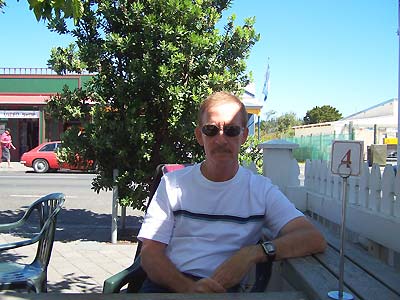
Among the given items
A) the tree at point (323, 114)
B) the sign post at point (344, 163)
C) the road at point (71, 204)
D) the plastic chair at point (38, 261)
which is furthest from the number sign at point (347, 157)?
the tree at point (323, 114)

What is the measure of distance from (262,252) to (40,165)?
1818 centimetres

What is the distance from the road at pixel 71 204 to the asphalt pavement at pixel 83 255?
0.05 feet

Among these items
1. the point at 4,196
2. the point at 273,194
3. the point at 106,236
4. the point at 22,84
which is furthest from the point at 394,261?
the point at 22,84

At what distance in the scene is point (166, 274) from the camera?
88.7 inches

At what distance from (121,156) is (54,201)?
253 centimetres

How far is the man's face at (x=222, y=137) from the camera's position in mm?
2367

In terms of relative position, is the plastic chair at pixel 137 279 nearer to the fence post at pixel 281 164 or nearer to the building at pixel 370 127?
the fence post at pixel 281 164

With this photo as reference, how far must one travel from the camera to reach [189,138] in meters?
5.98

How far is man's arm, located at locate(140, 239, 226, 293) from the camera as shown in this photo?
2146 mm

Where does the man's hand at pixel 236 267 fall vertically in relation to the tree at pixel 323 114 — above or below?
below

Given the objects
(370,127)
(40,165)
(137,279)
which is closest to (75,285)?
(137,279)

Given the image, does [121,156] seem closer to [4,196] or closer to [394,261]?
[394,261]

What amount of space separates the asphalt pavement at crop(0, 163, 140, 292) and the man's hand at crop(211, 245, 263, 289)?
8.32 feet

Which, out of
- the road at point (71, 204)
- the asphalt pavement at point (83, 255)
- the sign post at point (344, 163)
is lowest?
the road at point (71, 204)
